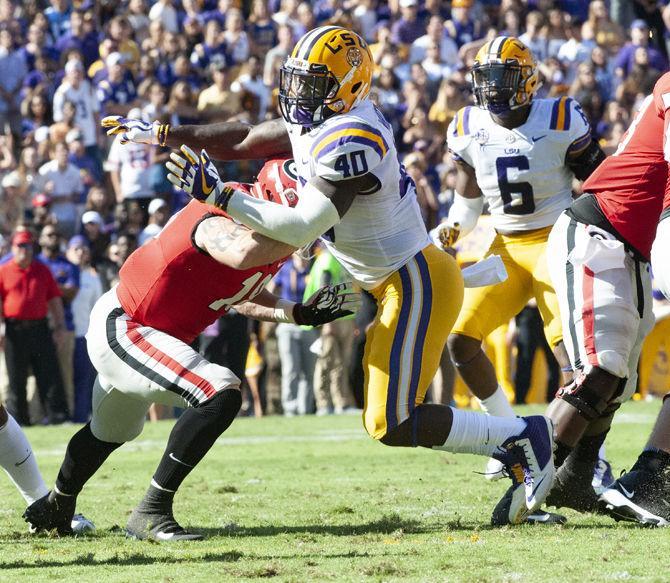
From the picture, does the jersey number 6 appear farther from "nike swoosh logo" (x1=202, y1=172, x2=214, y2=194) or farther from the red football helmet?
"nike swoosh logo" (x1=202, y1=172, x2=214, y2=194)

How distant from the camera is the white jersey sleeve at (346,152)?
448cm

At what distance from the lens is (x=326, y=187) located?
4.51 m

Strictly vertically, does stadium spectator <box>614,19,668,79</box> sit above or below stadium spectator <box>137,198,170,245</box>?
above

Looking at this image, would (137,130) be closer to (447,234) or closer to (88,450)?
(88,450)

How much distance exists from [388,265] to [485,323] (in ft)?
4.33

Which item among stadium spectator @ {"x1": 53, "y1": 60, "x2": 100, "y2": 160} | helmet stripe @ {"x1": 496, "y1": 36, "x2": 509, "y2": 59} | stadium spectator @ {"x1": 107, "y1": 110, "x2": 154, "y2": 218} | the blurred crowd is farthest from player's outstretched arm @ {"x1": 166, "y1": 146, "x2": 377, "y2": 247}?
stadium spectator @ {"x1": 53, "y1": 60, "x2": 100, "y2": 160}

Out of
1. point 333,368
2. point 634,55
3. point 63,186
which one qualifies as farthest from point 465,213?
point 634,55

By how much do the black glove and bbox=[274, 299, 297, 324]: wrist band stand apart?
3 cm

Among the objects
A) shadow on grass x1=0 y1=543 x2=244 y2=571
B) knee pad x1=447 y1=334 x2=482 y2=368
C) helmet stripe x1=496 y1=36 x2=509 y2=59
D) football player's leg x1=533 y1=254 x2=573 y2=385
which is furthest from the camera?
helmet stripe x1=496 y1=36 x2=509 y2=59

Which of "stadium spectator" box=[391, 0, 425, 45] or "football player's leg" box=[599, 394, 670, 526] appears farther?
"stadium spectator" box=[391, 0, 425, 45]

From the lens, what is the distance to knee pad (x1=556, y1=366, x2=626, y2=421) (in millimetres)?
4922

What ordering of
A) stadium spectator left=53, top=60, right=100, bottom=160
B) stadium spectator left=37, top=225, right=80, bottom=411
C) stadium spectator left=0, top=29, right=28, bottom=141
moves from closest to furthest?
stadium spectator left=37, top=225, right=80, bottom=411 → stadium spectator left=53, top=60, right=100, bottom=160 → stadium spectator left=0, top=29, right=28, bottom=141

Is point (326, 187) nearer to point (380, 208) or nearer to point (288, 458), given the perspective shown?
point (380, 208)

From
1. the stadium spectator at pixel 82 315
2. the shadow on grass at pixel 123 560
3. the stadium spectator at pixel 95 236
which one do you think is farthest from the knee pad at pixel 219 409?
the stadium spectator at pixel 95 236
